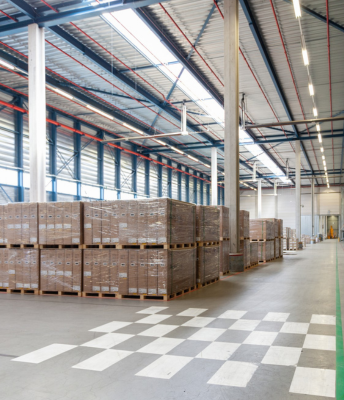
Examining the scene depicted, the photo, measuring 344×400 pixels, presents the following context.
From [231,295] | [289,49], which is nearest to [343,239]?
[289,49]

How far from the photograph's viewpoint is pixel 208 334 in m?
4.50

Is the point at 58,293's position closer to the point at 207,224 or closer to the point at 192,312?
the point at 192,312

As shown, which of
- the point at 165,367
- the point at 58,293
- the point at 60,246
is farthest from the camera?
the point at 60,246

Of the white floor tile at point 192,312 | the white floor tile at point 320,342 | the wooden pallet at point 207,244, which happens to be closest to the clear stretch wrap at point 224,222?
the wooden pallet at point 207,244

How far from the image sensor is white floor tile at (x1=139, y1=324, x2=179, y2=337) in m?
4.51

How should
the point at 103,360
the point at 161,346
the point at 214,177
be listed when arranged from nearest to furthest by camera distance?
the point at 103,360, the point at 161,346, the point at 214,177

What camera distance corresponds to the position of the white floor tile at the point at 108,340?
409 cm

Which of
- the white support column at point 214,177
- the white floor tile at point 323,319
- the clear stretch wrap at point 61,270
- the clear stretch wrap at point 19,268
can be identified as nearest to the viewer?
the white floor tile at point 323,319

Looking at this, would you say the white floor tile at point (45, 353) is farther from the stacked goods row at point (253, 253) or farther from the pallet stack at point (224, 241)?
the stacked goods row at point (253, 253)

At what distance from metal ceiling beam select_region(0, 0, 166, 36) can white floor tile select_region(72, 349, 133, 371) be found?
835 centimetres

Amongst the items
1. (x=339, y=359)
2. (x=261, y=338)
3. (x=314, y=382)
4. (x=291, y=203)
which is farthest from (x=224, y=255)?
(x=291, y=203)

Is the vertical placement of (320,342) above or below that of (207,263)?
below

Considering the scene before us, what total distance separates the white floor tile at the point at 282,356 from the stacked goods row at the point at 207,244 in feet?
14.3

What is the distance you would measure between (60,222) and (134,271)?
1779mm
